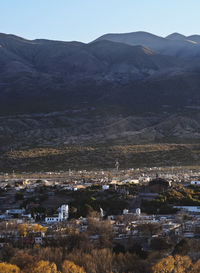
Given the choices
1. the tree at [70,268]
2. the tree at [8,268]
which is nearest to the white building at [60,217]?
the tree at [70,268]

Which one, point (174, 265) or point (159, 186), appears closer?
point (174, 265)

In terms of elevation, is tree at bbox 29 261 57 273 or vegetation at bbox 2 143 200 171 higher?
vegetation at bbox 2 143 200 171

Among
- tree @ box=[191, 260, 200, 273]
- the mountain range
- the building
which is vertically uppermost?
the mountain range

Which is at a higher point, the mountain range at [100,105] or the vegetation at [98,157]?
the mountain range at [100,105]

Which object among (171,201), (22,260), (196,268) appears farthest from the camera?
(171,201)

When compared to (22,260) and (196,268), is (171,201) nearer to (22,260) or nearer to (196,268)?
(196,268)

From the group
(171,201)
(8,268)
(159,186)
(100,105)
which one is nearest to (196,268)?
(8,268)

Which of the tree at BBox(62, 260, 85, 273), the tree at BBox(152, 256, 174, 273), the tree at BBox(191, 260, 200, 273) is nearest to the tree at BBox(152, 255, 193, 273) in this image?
the tree at BBox(152, 256, 174, 273)

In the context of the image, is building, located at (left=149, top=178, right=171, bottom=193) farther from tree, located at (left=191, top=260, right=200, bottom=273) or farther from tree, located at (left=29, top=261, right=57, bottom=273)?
tree, located at (left=29, top=261, right=57, bottom=273)

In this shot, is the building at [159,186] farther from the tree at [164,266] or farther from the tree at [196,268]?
the tree at [196,268]
